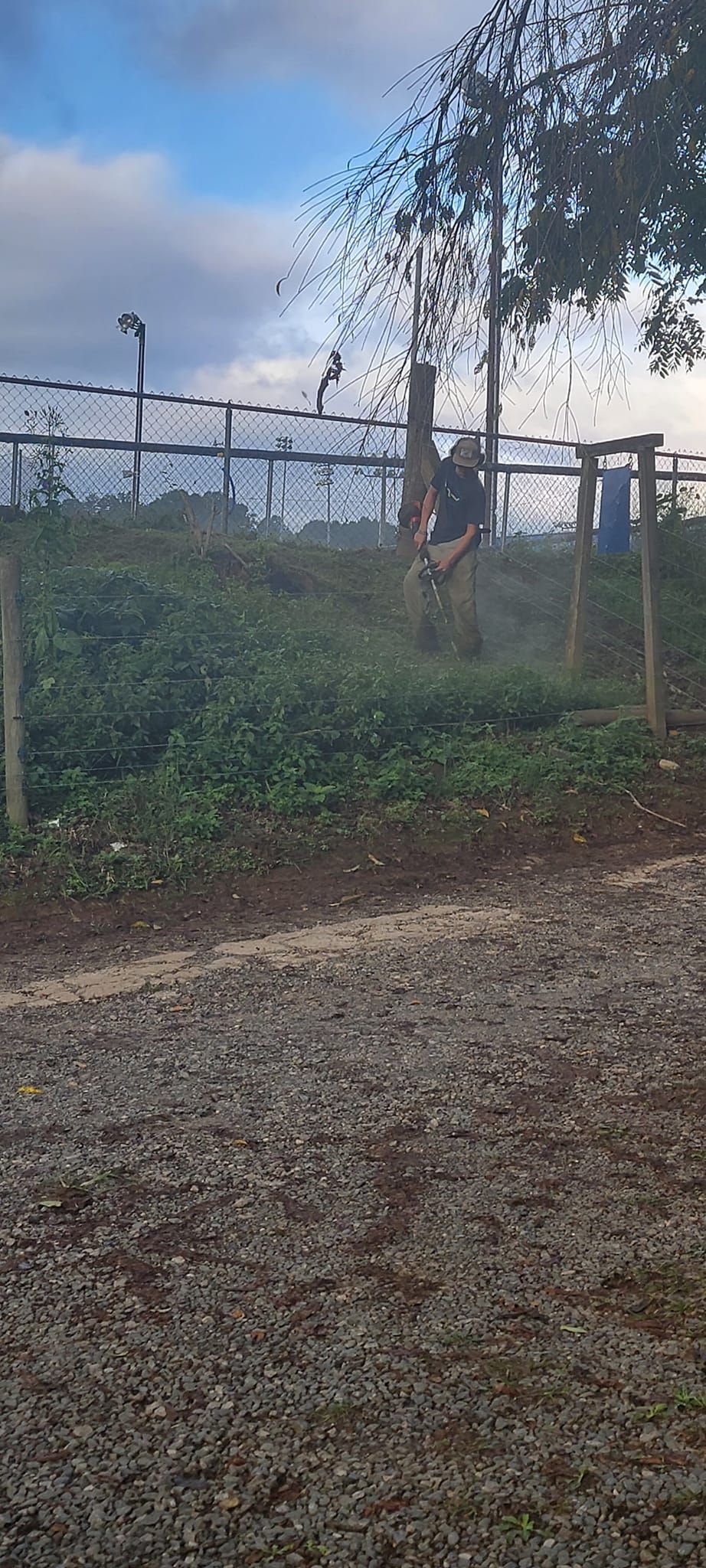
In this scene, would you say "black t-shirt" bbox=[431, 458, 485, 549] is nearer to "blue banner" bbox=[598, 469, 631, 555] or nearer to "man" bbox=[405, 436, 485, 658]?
"man" bbox=[405, 436, 485, 658]

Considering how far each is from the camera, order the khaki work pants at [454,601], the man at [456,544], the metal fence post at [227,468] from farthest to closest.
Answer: the metal fence post at [227,468]
the khaki work pants at [454,601]
the man at [456,544]

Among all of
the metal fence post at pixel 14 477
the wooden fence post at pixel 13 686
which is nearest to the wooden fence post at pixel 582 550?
the wooden fence post at pixel 13 686

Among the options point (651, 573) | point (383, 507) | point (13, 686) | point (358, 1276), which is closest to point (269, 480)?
point (383, 507)

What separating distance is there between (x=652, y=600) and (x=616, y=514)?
1.02 m

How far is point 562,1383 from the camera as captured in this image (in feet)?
7.18

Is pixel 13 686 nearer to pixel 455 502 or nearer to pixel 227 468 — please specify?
pixel 455 502

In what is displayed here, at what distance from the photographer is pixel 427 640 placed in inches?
450

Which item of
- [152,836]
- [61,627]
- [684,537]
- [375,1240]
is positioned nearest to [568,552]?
[684,537]

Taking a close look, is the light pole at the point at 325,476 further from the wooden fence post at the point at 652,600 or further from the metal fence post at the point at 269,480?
the wooden fence post at the point at 652,600

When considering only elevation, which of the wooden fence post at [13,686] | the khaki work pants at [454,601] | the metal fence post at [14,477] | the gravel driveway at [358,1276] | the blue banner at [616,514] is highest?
the metal fence post at [14,477]

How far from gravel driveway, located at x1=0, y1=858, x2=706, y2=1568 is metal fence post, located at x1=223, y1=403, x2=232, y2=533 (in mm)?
9931

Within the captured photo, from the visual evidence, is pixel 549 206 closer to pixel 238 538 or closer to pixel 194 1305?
pixel 194 1305

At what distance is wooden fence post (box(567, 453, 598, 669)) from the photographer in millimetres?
9977

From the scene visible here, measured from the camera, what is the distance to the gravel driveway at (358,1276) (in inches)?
75.1
